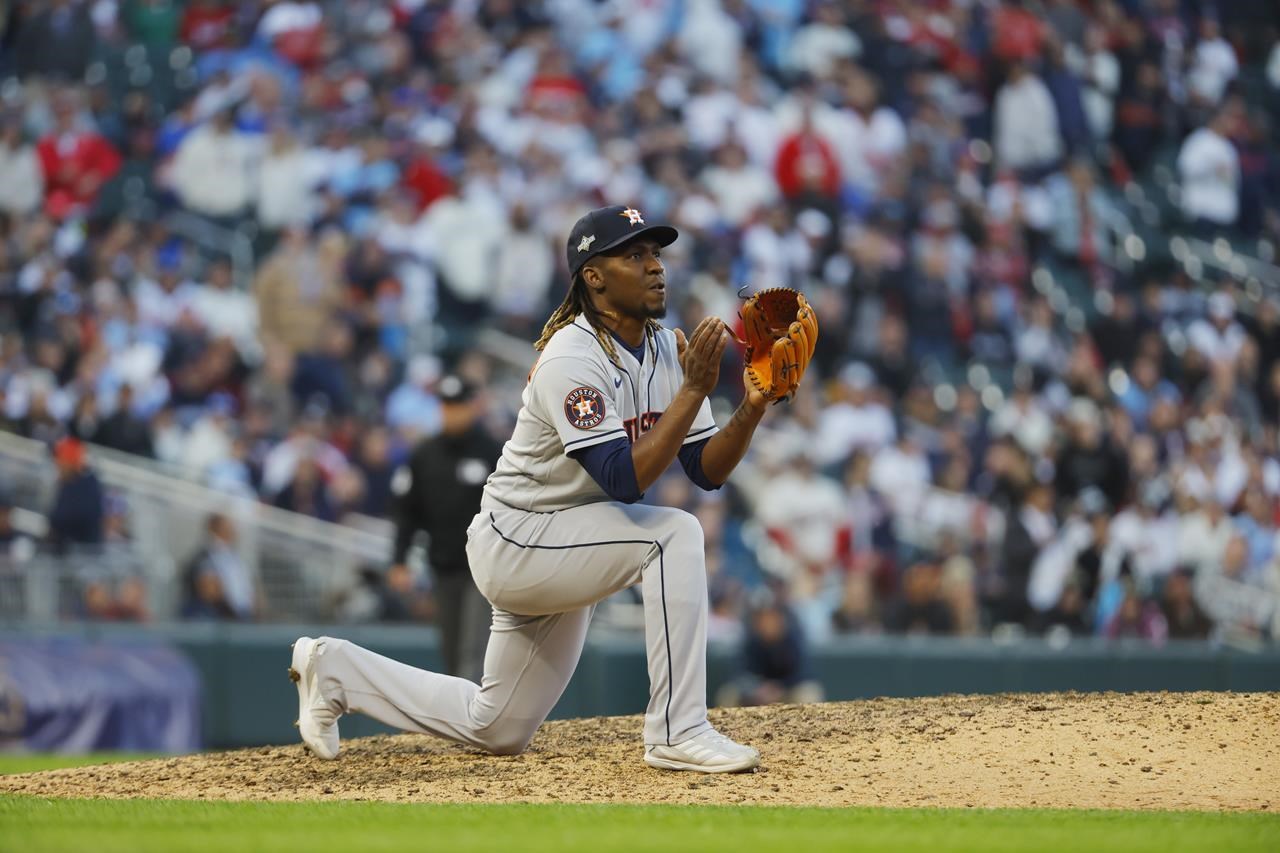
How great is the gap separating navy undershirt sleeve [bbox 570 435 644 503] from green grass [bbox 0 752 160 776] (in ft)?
10.9

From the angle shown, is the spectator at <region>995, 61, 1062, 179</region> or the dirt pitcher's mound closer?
the dirt pitcher's mound

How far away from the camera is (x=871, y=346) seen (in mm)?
14398

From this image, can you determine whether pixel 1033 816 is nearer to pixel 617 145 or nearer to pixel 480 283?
pixel 480 283

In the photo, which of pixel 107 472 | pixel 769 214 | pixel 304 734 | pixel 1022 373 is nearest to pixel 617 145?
pixel 769 214

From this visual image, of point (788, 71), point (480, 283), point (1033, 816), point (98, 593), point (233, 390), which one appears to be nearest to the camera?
point (1033, 816)

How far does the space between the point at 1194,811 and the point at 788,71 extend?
40.3 ft

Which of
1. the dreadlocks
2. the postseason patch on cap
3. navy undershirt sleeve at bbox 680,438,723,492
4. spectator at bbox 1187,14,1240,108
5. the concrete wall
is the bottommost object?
the concrete wall

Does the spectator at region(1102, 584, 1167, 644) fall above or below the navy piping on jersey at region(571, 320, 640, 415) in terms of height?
below

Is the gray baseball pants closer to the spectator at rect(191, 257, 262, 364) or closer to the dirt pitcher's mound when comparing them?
the dirt pitcher's mound

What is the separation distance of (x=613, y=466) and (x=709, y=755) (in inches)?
36.4

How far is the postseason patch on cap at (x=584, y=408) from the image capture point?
5398 mm

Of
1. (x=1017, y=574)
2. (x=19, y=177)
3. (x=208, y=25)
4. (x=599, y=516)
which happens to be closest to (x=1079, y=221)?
(x=1017, y=574)

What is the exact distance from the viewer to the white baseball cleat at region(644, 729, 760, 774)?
552cm

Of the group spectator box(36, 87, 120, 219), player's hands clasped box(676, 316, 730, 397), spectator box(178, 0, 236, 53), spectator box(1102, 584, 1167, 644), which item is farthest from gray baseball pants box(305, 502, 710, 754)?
spectator box(178, 0, 236, 53)
